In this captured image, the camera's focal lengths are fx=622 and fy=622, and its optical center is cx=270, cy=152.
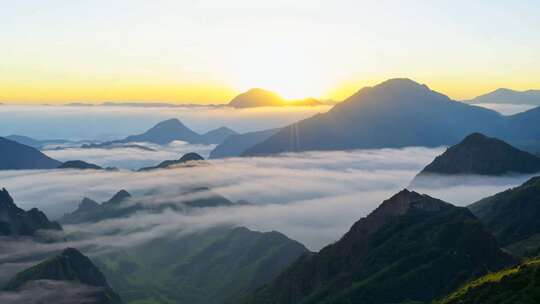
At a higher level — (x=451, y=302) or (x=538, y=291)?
(x=538, y=291)

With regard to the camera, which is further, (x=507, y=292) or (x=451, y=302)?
(x=451, y=302)

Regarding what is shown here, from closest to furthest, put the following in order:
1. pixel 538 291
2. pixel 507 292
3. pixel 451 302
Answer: pixel 538 291, pixel 507 292, pixel 451 302

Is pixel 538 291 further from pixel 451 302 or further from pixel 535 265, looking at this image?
pixel 451 302

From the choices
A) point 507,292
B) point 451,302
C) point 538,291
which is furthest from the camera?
point 451,302

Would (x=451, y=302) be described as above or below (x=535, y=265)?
below

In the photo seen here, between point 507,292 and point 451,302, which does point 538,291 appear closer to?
point 507,292

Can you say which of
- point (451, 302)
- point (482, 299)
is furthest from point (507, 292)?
point (451, 302)
